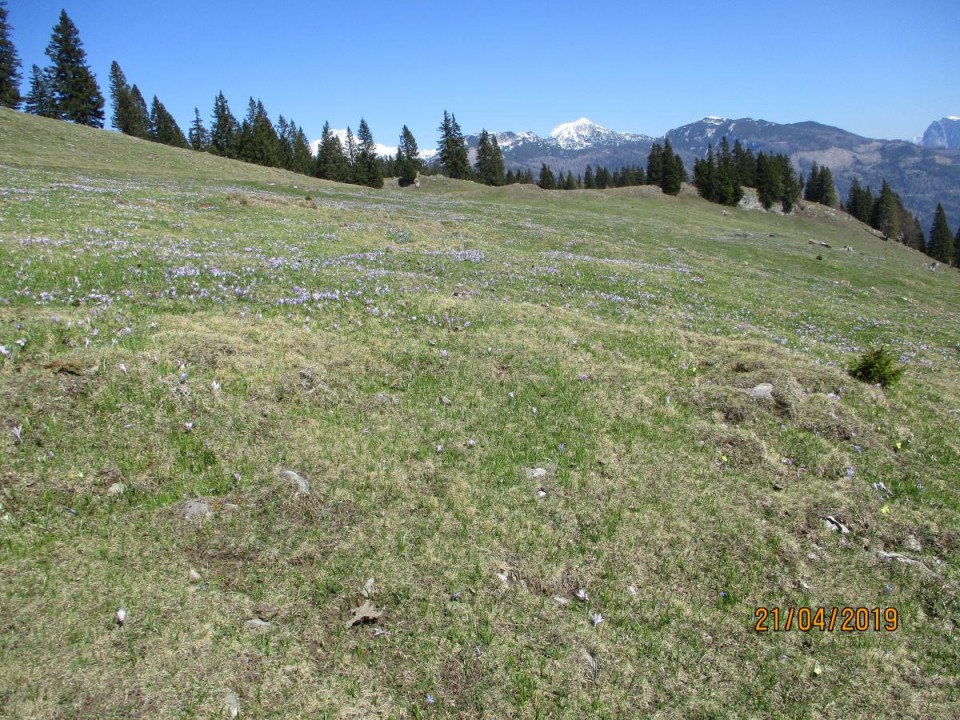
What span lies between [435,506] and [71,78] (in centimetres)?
10665

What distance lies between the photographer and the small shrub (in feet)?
40.9

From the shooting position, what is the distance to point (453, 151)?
115 m

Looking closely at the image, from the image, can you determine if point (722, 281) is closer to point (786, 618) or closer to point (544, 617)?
A: point (786, 618)

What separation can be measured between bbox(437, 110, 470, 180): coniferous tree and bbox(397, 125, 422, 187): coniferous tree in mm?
11458

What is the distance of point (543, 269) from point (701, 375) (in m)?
11.2

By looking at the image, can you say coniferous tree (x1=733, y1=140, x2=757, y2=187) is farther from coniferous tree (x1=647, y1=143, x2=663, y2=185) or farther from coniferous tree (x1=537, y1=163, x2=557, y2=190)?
coniferous tree (x1=537, y1=163, x2=557, y2=190)

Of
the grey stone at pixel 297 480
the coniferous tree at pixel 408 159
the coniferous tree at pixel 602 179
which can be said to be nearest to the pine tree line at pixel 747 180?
the coniferous tree at pixel 602 179

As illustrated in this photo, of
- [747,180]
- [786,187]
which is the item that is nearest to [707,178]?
[747,180]

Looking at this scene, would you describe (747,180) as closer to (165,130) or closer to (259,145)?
(259,145)

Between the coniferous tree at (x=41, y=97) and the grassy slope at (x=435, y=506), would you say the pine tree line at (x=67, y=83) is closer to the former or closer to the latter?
the coniferous tree at (x=41, y=97)

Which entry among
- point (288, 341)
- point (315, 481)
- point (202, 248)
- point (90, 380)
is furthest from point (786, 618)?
point (202, 248)

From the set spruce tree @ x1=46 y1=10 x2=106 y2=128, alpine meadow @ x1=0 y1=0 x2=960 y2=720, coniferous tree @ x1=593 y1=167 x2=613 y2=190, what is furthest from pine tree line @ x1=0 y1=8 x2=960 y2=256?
alpine meadow @ x1=0 y1=0 x2=960 y2=720
